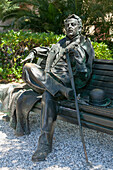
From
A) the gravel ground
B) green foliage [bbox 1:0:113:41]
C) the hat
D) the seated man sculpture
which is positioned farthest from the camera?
green foliage [bbox 1:0:113:41]

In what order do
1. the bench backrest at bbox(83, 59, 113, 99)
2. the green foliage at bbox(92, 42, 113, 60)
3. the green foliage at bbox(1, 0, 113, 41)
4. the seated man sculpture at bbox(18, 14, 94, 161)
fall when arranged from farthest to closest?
1. the green foliage at bbox(1, 0, 113, 41)
2. the green foliage at bbox(92, 42, 113, 60)
3. the bench backrest at bbox(83, 59, 113, 99)
4. the seated man sculpture at bbox(18, 14, 94, 161)

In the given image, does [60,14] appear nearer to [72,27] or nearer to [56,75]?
[72,27]

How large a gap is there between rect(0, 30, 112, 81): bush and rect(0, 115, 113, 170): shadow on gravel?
3458mm

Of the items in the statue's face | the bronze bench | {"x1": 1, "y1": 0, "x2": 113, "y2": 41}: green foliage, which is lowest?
the bronze bench

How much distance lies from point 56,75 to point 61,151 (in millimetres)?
1032

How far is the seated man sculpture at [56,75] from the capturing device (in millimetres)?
2514

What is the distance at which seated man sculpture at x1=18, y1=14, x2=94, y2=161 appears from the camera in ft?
8.25

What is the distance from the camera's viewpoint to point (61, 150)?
105 inches

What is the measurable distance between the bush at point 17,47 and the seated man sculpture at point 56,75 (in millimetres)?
3289

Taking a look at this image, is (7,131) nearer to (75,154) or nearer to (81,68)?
(75,154)

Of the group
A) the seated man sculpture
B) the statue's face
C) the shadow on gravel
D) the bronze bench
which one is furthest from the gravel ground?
the statue's face

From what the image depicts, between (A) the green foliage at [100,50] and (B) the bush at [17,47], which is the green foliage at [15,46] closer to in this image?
(B) the bush at [17,47]

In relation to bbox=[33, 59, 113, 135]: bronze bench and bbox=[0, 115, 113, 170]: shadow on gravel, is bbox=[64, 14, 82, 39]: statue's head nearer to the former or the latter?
bbox=[33, 59, 113, 135]: bronze bench

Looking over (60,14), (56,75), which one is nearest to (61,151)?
(56,75)
